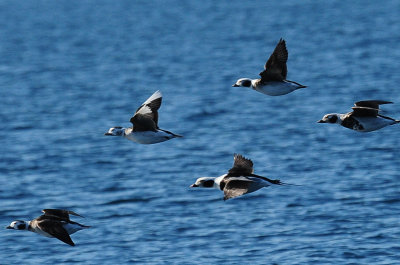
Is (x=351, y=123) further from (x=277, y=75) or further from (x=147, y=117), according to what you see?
(x=147, y=117)

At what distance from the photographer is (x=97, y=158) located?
50.3 metres

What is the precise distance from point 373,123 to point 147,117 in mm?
4994

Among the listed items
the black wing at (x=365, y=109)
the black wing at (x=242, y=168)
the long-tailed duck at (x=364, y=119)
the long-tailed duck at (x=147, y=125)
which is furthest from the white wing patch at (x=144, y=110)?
the black wing at (x=365, y=109)

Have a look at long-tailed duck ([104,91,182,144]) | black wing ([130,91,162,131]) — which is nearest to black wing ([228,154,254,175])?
long-tailed duck ([104,91,182,144])

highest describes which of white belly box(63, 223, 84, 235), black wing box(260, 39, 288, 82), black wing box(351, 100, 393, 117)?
black wing box(260, 39, 288, 82)

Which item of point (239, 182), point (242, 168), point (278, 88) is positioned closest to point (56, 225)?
point (239, 182)

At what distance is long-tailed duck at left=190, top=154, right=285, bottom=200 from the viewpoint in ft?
68.5

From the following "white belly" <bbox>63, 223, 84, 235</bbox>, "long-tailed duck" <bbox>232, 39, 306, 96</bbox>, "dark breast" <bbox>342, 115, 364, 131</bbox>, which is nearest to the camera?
"white belly" <bbox>63, 223, 84, 235</bbox>

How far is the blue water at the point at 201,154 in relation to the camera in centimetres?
3328

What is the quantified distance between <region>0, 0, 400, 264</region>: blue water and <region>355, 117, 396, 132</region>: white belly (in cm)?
818

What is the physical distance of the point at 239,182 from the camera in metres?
21.6

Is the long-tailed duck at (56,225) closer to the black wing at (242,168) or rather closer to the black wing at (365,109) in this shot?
the black wing at (242,168)

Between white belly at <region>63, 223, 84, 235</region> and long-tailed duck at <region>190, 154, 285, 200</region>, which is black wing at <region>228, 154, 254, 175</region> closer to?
long-tailed duck at <region>190, 154, 285, 200</region>

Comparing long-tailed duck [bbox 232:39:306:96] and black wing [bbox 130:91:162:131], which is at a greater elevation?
long-tailed duck [bbox 232:39:306:96]
